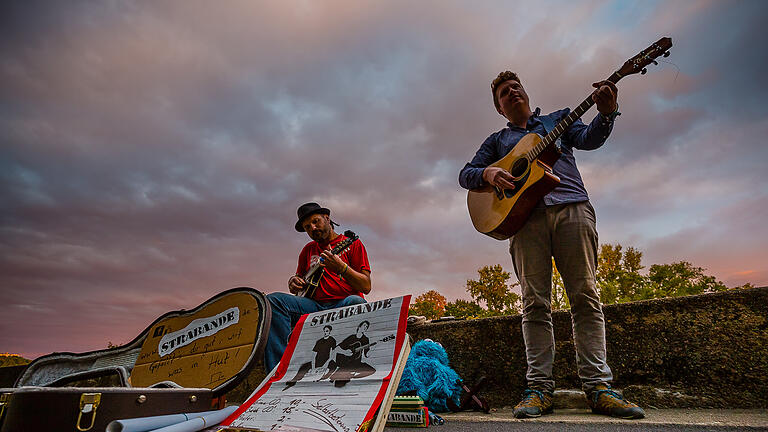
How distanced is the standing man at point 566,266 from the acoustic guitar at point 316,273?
1251 millimetres

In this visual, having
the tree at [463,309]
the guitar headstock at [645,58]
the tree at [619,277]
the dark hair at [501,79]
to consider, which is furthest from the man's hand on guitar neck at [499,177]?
the tree at [463,309]

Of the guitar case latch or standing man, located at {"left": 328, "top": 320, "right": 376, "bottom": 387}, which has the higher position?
standing man, located at {"left": 328, "top": 320, "right": 376, "bottom": 387}

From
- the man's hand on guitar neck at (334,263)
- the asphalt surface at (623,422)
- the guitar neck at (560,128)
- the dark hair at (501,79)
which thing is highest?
the dark hair at (501,79)

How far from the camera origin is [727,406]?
1966 mm

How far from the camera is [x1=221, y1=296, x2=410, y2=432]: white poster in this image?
3.77ft

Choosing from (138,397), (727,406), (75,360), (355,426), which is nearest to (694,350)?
(727,406)

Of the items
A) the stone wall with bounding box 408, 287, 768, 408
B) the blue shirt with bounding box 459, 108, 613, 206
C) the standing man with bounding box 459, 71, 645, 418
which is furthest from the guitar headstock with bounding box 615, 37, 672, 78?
the stone wall with bounding box 408, 287, 768, 408

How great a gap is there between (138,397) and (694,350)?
2599 mm

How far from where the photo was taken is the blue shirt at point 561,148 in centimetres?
230

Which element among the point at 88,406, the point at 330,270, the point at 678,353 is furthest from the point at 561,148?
the point at 88,406

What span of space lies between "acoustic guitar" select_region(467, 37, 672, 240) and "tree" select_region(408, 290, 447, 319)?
731 cm

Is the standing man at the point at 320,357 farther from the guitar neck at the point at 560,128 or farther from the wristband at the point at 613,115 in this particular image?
the wristband at the point at 613,115

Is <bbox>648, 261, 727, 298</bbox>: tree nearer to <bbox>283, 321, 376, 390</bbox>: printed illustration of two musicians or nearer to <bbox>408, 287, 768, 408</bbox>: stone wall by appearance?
<bbox>408, 287, 768, 408</bbox>: stone wall

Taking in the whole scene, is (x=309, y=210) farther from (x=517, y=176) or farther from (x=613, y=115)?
(x=613, y=115)
